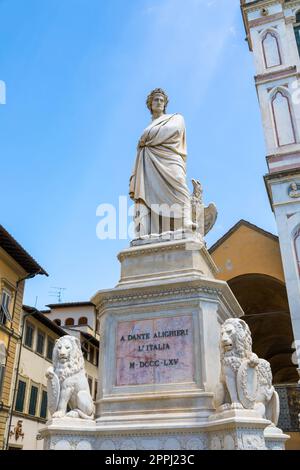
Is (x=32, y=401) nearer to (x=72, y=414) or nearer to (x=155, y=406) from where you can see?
(x=72, y=414)

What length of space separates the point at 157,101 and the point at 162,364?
5.01 m

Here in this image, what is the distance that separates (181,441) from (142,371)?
1087mm

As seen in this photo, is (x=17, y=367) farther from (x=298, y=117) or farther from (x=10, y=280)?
(x=298, y=117)

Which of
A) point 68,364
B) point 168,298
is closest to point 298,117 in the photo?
point 168,298

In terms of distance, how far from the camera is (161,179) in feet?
26.7

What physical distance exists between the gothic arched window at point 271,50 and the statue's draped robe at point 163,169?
41.3 ft

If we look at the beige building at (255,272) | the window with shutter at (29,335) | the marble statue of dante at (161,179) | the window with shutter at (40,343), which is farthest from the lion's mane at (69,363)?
the window with shutter at (40,343)

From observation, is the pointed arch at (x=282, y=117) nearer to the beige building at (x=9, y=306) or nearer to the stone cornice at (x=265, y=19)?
the stone cornice at (x=265, y=19)

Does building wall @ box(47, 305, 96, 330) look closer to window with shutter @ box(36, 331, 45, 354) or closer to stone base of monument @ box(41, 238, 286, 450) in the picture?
window with shutter @ box(36, 331, 45, 354)

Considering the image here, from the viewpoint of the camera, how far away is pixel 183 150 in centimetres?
855

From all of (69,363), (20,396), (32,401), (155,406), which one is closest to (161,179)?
(69,363)

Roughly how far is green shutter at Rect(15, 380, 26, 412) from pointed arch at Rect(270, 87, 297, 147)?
1768 centimetres

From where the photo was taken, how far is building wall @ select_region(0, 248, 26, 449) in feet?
75.1

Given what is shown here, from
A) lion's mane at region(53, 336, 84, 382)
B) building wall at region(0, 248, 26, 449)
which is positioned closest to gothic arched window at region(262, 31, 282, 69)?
building wall at region(0, 248, 26, 449)
